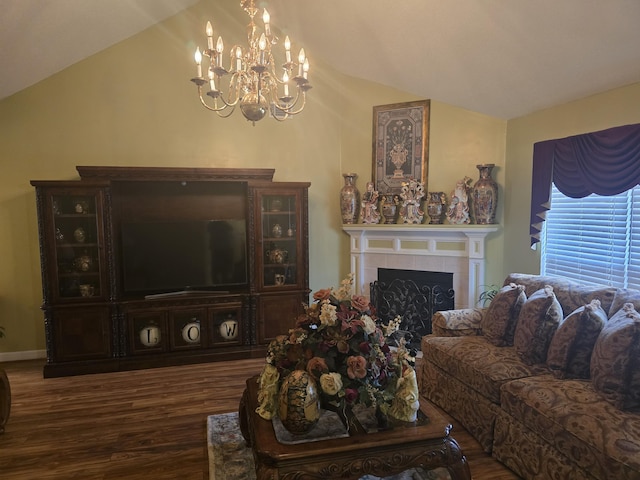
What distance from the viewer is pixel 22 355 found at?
4.38m

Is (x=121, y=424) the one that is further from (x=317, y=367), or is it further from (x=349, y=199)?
(x=349, y=199)

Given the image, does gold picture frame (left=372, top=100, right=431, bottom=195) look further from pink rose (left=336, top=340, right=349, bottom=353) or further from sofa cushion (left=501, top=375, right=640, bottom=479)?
pink rose (left=336, top=340, right=349, bottom=353)

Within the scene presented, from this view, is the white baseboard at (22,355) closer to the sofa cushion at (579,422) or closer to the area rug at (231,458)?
the area rug at (231,458)

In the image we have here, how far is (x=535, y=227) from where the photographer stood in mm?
3805

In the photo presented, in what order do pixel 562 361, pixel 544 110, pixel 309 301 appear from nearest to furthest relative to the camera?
pixel 562 361
pixel 544 110
pixel 309 301

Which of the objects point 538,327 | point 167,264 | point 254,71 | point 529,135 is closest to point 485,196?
point 529,135

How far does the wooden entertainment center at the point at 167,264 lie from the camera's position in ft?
13.1

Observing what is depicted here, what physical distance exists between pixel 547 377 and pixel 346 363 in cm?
140

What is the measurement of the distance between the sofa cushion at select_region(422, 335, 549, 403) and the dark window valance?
4.56 feet

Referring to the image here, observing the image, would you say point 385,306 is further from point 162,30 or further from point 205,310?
point 162,30

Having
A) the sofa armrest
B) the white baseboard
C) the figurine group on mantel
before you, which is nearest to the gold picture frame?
the figurine group on mantel

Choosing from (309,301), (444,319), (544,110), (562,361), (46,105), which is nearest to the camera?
(562,361)

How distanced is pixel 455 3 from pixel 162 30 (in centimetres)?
313

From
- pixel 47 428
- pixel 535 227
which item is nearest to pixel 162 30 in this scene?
pixel 47 428
